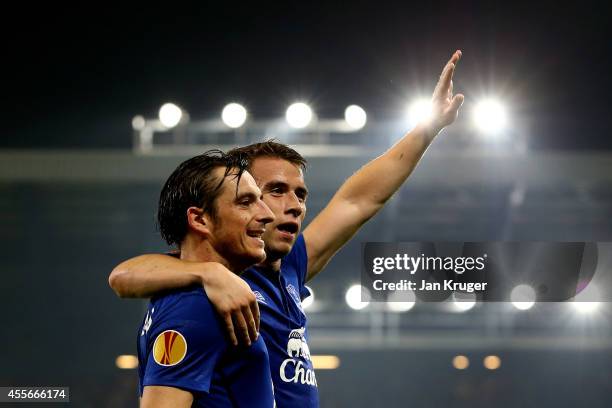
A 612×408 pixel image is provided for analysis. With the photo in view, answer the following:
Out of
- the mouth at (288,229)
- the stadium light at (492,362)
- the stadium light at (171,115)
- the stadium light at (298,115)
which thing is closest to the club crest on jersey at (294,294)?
the mouth at (288,229)

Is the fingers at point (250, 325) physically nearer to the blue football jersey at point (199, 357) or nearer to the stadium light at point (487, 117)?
the blue football jersey at point (199, 357)

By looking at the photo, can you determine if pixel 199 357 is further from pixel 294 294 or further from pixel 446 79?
pixel 446 79

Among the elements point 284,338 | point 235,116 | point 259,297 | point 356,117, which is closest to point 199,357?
point 259,297

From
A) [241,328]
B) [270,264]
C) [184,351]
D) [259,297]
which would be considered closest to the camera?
[184,351]

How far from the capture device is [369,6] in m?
27.0

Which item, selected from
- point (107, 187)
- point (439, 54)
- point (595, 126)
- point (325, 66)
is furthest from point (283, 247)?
point (595, 126)

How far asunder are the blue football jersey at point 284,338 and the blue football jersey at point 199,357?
865 mm

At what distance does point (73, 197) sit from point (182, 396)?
15.8 meters

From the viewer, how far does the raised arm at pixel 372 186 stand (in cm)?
370

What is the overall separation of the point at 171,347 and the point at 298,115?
11.7 meters

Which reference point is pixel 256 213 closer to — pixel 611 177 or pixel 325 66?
pixel 611 177

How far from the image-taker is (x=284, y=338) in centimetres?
304

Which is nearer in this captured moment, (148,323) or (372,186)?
(148,323)

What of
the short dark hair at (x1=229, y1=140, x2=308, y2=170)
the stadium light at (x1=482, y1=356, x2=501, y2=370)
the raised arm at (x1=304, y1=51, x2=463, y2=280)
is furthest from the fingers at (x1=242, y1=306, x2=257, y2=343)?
the stadium light at (x1=482, y1=356, x2=501, y2=370)
